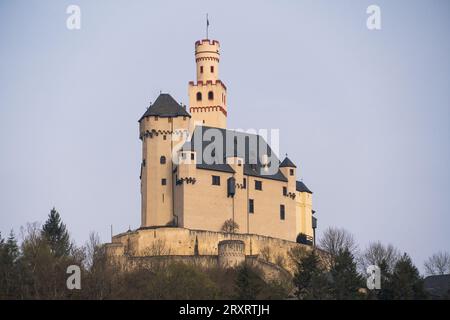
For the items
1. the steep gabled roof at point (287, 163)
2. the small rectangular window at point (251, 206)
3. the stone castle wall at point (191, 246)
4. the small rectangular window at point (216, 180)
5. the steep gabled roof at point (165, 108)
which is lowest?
the stone castle wall at point (191, 246)

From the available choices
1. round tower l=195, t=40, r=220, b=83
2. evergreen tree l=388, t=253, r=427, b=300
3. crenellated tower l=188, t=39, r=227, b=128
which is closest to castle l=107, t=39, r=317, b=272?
crenellated tower l=188, t=39, r=227, b=128

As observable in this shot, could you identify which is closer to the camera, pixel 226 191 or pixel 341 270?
pixel 341 270

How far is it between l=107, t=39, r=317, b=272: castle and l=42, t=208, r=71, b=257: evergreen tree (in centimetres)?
417

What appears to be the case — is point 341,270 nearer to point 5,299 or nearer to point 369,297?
point 369,297

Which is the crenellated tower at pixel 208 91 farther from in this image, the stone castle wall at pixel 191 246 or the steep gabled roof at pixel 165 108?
the stone castle wall at pixel 191 246

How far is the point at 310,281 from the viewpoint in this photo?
379ft

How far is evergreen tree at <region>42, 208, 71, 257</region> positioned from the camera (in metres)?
132

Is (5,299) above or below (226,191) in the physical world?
below

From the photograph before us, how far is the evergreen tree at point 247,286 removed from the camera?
108 meters

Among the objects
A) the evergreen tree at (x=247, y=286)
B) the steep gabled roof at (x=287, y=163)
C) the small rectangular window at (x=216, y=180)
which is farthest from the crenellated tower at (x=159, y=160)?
the evergreen tree at (x=247, y=286)

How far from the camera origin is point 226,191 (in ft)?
438
